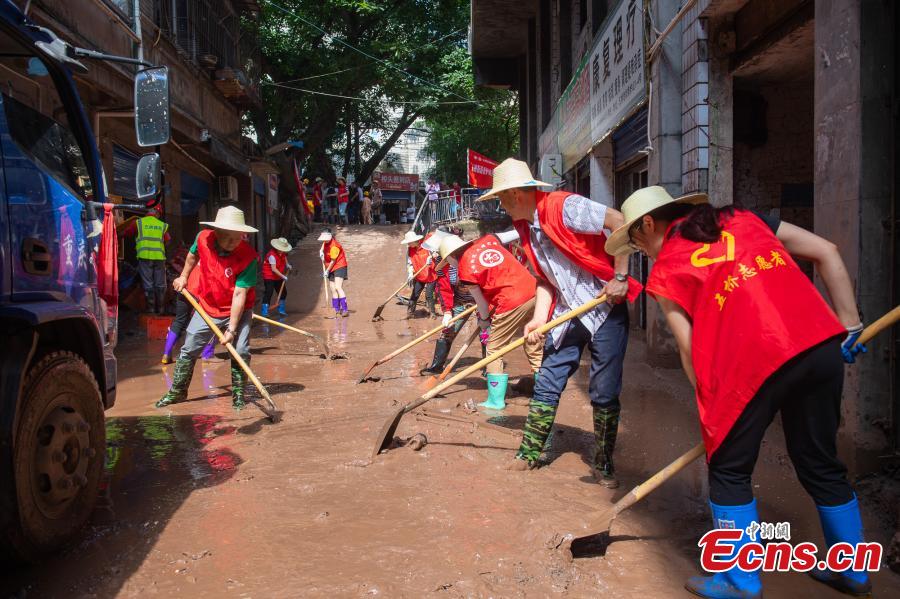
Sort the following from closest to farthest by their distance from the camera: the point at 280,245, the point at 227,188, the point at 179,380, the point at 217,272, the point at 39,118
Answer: the point at 39,118 → the point at 217,272 → the point at 179,380 → the point at 280,245 → the point at 227,188

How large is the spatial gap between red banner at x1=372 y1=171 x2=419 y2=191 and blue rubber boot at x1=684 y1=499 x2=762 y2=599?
3928cm

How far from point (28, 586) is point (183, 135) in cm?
1190

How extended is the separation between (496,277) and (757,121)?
3.21m

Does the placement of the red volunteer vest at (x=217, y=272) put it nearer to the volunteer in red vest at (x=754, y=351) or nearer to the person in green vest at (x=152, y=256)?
the volunteer in red vest at (x=754, y=351)

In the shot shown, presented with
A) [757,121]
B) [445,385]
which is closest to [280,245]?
[757,121]

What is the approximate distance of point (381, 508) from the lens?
11.4 ft

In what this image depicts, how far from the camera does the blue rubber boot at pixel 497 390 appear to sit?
5.61 metres

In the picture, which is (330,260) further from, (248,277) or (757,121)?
(757,121)

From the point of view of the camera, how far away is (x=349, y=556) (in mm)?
2926

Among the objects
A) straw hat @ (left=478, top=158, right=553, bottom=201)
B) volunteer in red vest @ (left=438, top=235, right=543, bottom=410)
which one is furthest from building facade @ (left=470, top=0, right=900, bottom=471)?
volunteer in red vest @ (left=438, top=235, right=543, bottom=410)

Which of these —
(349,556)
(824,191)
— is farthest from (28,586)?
(824,191)

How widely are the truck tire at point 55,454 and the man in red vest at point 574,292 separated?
227 centimetres

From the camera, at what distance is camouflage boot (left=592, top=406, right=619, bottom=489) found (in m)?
3.79

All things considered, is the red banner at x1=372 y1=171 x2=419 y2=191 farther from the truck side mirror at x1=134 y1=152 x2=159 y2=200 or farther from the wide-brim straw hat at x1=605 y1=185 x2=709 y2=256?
the wide-brim straw hat at x1=605 y1=185 x2=709 y2=256
